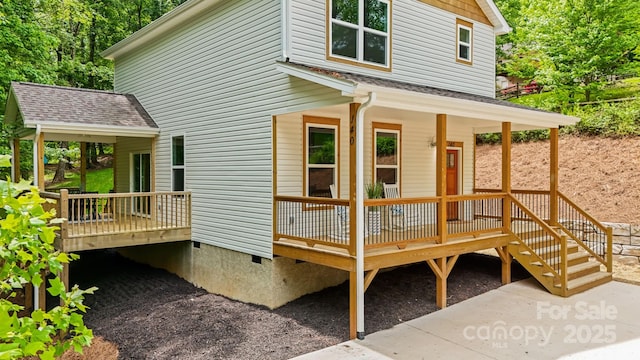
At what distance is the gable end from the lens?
1091cm

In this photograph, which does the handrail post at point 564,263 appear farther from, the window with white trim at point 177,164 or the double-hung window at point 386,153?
the window with white trim at point 177,164

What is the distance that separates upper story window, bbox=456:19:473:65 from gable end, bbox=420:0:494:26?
263 millimetres

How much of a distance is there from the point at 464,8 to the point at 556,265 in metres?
7.09

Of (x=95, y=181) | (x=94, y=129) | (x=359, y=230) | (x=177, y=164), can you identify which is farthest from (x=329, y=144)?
(x=95, y=181)

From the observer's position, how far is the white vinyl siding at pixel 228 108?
8438 millimetres

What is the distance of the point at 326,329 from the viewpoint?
7379 millimetres

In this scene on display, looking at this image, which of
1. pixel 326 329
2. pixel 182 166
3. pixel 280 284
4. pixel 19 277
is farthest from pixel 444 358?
pixel 182 166

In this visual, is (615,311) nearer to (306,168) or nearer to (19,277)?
(306,168)

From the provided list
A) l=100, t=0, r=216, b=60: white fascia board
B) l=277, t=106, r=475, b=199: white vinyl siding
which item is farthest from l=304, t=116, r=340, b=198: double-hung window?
l=100, t=0, r=216, b=60: white fascia board

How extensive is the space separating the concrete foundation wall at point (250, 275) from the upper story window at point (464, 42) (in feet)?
22.1

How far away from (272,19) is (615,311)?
337 inches

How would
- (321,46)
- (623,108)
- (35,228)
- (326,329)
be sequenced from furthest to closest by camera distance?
(623,108), (321,46), (326,329), (35,228)

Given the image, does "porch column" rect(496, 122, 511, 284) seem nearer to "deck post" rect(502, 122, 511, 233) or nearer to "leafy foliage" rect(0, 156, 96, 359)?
"deck post" rect(502, 122, 511, 233)

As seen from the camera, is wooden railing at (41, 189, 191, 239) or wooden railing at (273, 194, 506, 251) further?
wooden railing at (41, 189, 191, 239)
